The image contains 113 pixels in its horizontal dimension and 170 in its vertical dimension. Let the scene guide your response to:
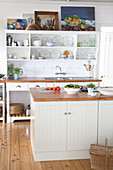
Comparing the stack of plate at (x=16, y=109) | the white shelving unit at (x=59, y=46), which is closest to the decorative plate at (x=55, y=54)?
the white shelving unit at (x=59, y=46)

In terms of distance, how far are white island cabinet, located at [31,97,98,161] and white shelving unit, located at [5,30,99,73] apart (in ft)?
9.75

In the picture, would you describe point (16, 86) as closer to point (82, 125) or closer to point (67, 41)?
point (67, 41)

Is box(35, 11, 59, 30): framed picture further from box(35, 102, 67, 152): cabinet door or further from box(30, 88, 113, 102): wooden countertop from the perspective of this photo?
box(35, 102, 67, 152): cabinet door

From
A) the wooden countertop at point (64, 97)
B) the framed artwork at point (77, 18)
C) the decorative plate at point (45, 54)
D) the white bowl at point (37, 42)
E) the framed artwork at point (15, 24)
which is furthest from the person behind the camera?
the decorative plate at point (45, 54)

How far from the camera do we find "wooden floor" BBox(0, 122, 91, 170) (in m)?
3.75

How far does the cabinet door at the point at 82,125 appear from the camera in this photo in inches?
156

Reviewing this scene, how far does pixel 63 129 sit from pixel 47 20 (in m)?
3.64

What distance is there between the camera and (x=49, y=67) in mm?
7047

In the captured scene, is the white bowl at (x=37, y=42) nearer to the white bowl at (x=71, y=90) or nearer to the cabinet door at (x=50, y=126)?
the white bowl at (x=71, y=90)

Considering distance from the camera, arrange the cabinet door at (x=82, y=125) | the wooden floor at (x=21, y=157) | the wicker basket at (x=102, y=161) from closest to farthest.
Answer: the wicker basket at (x=102, y=161) → the wooden floor at (x=21, y=157) → the cabinet door at (x=82, y=125)

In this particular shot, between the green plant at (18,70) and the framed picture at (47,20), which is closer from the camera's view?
the green plant at (18,70)

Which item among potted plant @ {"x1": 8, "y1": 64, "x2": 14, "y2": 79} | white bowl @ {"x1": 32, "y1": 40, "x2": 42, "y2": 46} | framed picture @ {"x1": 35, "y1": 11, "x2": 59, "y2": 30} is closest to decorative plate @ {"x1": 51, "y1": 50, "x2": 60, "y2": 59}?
white bowl @ {"x1": 32, "y1": 40, "x2": 42, "y2": 46}

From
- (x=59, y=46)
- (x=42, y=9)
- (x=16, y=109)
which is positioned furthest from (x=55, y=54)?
(x=16, y=109)

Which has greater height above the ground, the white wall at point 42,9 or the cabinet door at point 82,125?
the white wall at point 42,9
